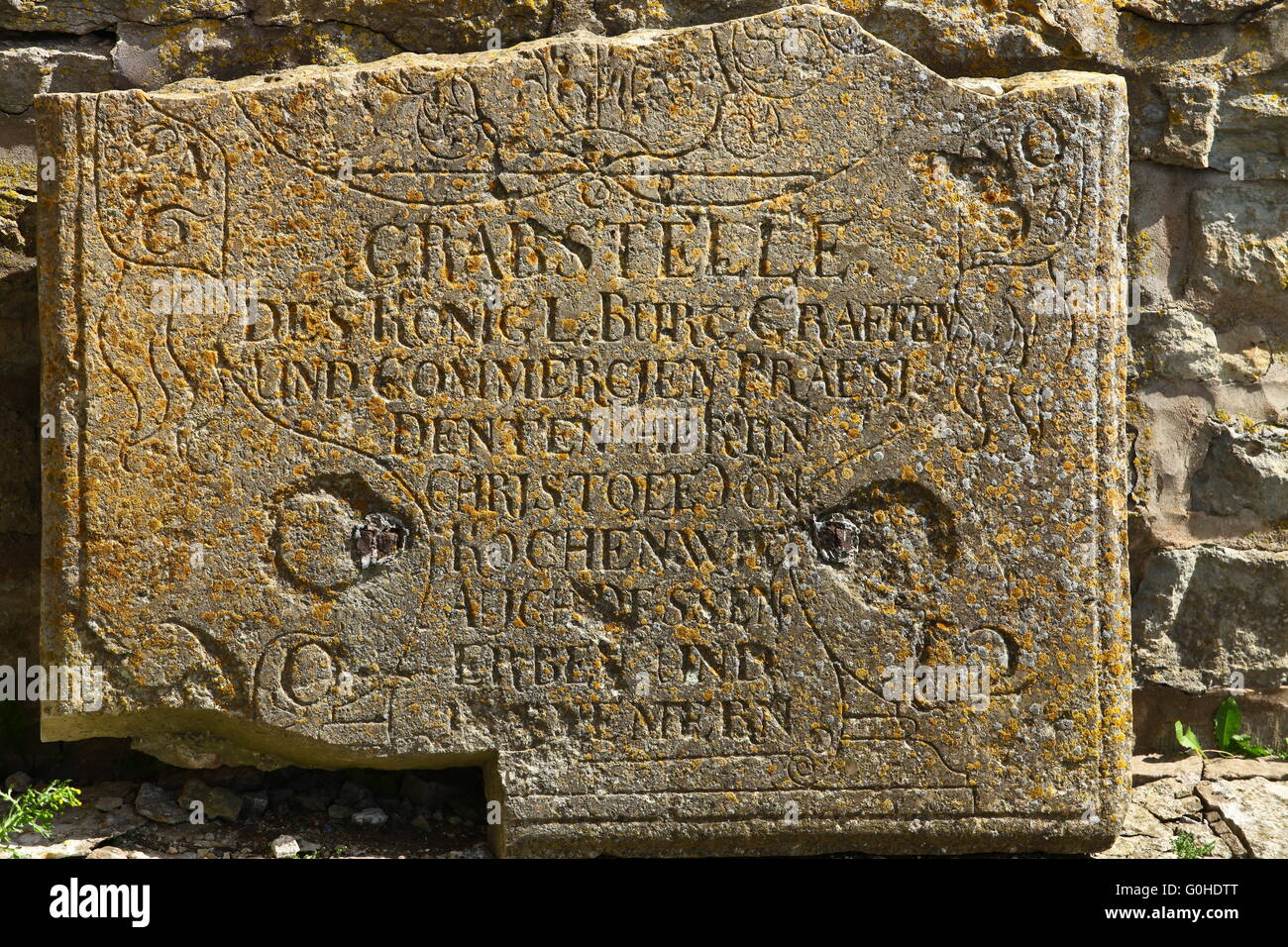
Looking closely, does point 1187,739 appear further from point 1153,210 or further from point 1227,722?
point 1153,210

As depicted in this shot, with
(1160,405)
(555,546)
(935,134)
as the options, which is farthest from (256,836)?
(1160,405)

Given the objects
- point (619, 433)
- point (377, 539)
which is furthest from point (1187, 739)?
point (377, 539)

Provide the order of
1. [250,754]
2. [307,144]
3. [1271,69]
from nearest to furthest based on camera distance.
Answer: [307,144]
[250,754]
[1271,69]

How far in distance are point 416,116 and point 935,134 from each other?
119cm

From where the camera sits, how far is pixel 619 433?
2.68 metres

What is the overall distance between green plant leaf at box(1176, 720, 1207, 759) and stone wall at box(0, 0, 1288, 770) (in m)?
0.04

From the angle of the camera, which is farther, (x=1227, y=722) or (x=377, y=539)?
(x=1227, y=722)

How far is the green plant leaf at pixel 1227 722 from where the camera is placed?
3127 millimetres

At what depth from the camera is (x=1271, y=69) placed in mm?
3072

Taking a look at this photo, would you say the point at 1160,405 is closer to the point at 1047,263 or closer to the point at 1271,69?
the point at 1047,263

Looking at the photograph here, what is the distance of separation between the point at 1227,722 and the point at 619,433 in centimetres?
185

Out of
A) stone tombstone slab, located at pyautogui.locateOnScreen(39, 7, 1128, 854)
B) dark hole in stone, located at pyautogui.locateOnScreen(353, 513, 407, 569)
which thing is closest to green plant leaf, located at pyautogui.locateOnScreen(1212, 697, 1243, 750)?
stone tombstone slab, located at pyautogui.locateOnScreen(39, 7, 1128, 854)

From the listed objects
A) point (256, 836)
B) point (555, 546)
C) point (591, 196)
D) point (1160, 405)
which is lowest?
point (256, 836)

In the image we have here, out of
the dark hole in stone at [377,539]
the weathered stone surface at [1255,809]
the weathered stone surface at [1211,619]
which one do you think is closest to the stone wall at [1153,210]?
the weathered stone surface at [1211,619]
